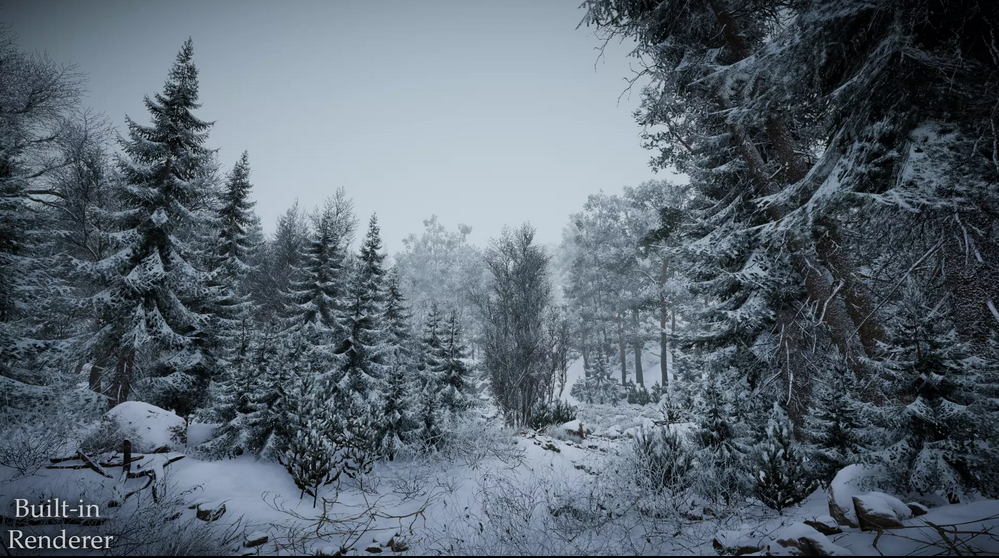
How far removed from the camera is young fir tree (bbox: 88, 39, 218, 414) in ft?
33.9

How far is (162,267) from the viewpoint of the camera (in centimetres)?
1064

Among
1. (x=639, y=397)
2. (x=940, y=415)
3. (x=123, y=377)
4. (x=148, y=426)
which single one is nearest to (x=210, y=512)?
(x=148, y=426)

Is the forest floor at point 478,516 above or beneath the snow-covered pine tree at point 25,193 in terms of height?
beneath

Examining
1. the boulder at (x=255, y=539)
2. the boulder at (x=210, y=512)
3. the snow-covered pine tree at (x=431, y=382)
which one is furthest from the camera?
the snow-covered pine tree at (x=431, y=382)

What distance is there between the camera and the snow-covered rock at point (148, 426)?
6371 millimetres

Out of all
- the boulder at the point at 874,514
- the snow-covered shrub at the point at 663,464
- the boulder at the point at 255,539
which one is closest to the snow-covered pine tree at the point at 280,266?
the boulder at the point at 255,539

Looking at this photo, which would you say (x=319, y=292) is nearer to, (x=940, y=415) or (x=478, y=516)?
A: (x=478, y=516)

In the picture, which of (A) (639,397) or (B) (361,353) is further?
(A) (639,397)

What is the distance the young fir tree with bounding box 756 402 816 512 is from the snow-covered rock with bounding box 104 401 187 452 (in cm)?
946

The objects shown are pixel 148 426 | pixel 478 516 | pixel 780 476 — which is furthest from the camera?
pixel 148 426

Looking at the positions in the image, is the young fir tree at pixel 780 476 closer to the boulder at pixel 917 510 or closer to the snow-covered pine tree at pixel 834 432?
the snow-covered pine tree at pixel 834 432

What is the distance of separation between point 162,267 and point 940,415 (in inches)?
633

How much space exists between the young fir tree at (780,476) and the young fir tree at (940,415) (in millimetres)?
935

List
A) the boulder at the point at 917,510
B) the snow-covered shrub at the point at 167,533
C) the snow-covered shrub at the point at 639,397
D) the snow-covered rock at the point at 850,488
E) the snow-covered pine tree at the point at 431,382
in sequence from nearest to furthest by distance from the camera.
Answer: the boulder at the point at 917,510 < the snow-covered rock at the point at 850,488 < the snow-covered shrub at the point at 167,533 < the snow-covered pine tree at the point at 431,382 < the snow-covered shrub at the point at 639,397
